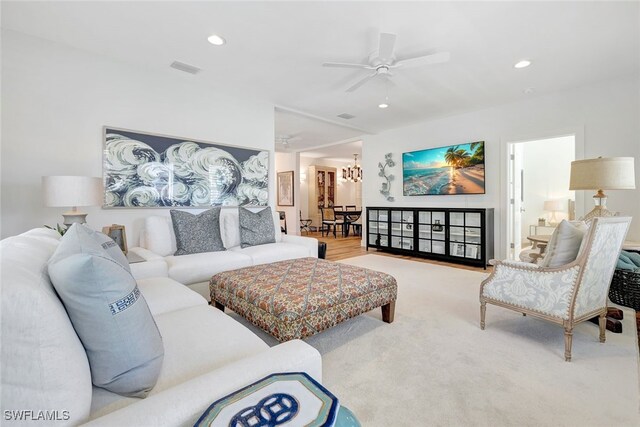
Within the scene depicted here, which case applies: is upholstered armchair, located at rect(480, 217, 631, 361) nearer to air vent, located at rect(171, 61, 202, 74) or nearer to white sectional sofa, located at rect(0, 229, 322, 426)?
white sectional sofa, located at rect(0, 229, 322, 426)

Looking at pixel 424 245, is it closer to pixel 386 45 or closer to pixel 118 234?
pixel 386 45

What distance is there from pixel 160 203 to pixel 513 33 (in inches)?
157

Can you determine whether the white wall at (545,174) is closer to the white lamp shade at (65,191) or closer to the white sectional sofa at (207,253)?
the white sectional sofa at (207,253)

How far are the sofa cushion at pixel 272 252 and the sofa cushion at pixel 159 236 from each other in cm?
66

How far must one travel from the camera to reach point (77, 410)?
67 centimetres

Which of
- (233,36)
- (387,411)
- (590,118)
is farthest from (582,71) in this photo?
(387,411)

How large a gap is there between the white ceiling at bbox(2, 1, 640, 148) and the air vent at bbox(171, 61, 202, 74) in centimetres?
10

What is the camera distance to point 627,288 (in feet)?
8.00

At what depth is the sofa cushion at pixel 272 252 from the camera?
312cm

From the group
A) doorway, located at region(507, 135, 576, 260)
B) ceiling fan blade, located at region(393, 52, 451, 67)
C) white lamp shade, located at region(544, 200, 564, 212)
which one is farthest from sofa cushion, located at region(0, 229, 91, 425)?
white lamp shade, located at region(544, 200, 564, 212)

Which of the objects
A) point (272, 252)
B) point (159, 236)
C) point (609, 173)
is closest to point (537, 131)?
point (609, 173)

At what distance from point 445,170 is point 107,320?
531cm

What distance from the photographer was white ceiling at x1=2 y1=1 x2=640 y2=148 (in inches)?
88.3
